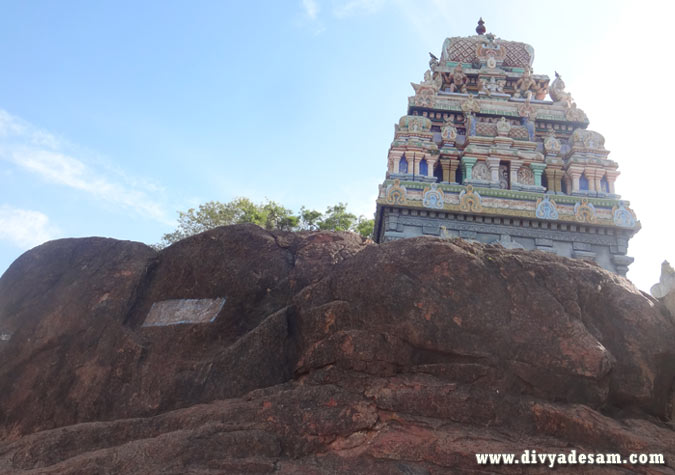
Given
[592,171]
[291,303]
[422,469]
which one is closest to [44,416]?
[291,303]

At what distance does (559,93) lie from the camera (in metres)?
28.6

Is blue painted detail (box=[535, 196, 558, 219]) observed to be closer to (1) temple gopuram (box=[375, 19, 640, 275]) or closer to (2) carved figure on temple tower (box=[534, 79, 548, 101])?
(1) temple gopuram (box=[375, 19, 640, 275])

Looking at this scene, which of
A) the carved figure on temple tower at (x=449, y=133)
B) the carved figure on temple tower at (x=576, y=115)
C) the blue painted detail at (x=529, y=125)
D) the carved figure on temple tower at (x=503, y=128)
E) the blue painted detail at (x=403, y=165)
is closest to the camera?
the blue painted detail at (x=403, y=165)

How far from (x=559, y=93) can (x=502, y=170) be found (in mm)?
7145

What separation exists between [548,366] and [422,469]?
2.02 metres

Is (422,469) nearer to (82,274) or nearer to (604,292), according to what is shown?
(604,292)

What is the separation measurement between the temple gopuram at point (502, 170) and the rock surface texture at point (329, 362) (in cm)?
1489

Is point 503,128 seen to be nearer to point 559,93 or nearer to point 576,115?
point 576,115

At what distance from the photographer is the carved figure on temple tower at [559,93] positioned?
92.7 ft

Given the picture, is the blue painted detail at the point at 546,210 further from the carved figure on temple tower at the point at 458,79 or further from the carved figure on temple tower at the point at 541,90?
the carved figure on temple tower at the point at 541,90

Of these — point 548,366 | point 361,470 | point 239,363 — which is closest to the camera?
point 361,470

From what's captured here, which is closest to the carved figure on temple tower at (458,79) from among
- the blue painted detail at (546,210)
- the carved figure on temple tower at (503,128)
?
the carved figure on temple tower at (503,128)

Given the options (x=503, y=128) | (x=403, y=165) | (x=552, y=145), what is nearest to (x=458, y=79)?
(x=503, y=128)

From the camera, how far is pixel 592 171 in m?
24.5
